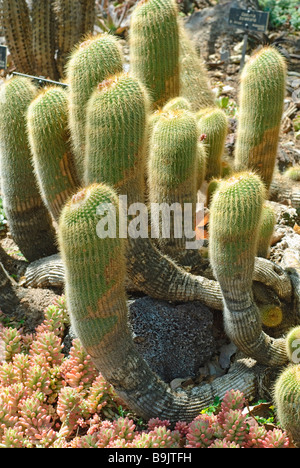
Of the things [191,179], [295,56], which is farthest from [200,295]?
[295,56]

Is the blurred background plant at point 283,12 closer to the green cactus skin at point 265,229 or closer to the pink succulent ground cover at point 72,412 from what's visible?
the green cactus skin at point 265,229

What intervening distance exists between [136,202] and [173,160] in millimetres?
310

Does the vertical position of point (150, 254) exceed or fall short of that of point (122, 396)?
it exceeds it

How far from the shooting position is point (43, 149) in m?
3.03

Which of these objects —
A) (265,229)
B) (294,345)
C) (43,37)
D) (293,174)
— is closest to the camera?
(294,345)

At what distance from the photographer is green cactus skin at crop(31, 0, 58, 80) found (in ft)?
18.9

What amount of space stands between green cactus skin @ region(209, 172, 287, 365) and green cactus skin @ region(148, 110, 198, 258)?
413mm

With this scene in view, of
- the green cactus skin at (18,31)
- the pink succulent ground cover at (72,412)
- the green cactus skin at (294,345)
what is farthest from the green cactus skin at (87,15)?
the green cactus skin at (294,345)

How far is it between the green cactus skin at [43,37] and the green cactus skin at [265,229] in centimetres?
349

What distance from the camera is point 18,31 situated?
230 inches

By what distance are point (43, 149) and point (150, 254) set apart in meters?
0.84

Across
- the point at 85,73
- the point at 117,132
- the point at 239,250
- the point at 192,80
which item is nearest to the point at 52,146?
the point at 85,73

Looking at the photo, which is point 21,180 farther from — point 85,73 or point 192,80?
point 192,80
